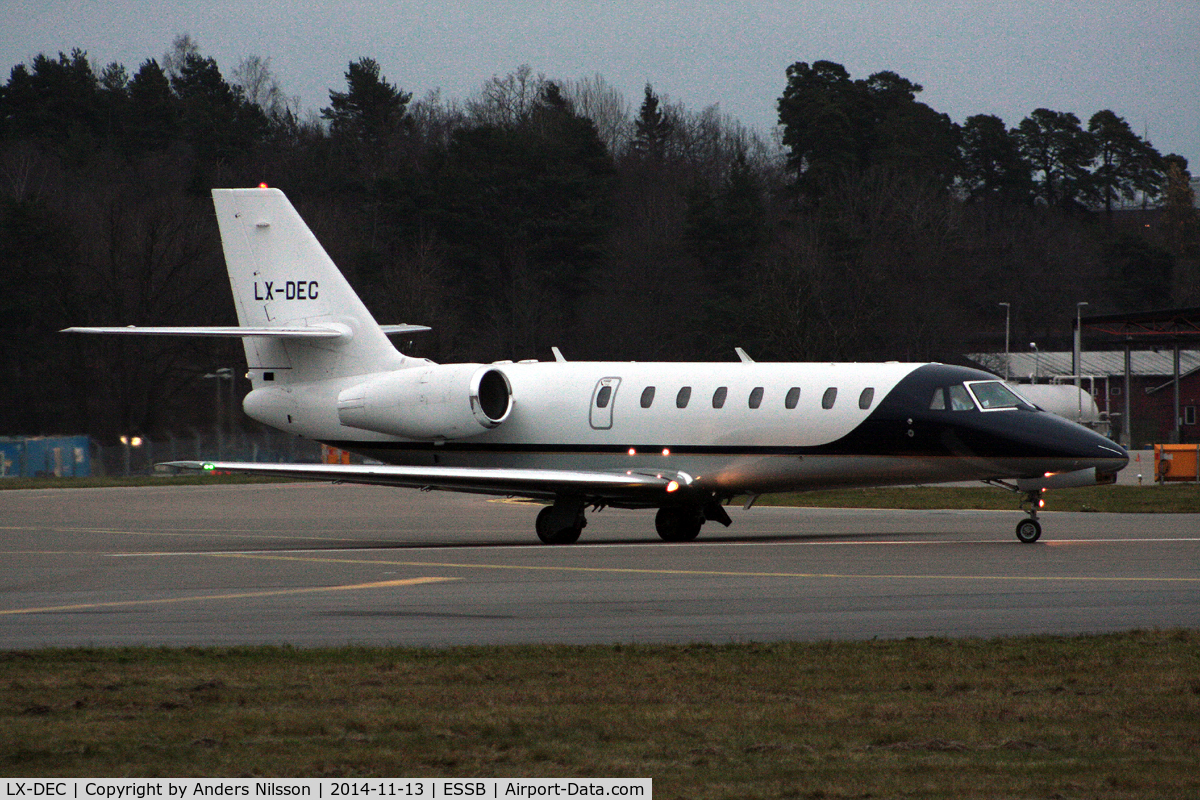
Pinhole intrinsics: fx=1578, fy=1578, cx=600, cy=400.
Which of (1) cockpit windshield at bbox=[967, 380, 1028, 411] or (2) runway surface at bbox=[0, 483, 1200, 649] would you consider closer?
(2) runway surface at bbox=[0, 483, 1200, 649]

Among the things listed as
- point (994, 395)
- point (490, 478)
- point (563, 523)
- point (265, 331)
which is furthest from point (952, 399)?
point (265, 331)

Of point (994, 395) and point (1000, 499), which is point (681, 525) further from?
point (1000, 499)

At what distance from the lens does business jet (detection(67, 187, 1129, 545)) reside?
74.5 ft

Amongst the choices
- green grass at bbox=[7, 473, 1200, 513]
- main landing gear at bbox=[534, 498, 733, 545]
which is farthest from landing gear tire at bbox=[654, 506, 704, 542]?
green grass at bbox=[7, 473, 1200, 513]

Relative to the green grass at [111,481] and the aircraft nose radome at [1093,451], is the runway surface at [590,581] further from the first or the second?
the green grass at [111,481]

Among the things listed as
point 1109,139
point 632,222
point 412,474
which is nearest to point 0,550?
point 412,474

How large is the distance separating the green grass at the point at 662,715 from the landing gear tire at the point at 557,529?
12.2 metres

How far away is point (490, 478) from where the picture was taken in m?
22.6

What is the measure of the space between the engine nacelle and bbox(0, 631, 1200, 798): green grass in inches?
526

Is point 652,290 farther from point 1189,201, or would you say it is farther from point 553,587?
point 553,587

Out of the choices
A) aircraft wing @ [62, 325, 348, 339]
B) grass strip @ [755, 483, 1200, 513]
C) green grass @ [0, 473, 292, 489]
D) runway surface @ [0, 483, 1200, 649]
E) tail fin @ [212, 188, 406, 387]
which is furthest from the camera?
green grass @ [0, 473, 292, 489]

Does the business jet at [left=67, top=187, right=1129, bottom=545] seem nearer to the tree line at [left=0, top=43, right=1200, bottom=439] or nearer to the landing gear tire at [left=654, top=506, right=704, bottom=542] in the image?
the landing gear tire at [left=654, top=506, right=704, bottom=542]

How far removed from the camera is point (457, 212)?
8275cm

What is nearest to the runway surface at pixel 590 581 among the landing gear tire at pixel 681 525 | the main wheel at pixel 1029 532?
the main wheel at pixel 1029 532
